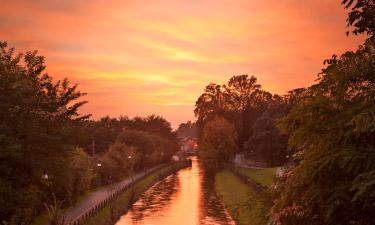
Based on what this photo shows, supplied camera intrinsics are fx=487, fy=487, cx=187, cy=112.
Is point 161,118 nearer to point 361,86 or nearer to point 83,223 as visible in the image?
point 83,223

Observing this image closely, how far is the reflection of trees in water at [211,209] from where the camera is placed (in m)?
50.7

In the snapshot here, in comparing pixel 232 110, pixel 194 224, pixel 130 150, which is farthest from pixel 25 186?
pixel 232 110

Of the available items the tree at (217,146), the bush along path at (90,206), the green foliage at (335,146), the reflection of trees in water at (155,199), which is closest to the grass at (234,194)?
the reflection of trees in water at (155,199)

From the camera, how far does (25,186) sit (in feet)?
115

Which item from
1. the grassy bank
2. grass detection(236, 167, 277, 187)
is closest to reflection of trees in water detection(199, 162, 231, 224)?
grass detection(236, 167, 277, 187)

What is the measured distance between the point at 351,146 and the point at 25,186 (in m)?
27.4

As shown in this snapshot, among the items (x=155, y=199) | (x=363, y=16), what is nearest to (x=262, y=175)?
(x=155, y=199)

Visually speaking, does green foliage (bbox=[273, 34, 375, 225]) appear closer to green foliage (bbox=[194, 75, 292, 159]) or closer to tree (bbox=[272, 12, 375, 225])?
tree (bbox=[272, 12, 375, 225])

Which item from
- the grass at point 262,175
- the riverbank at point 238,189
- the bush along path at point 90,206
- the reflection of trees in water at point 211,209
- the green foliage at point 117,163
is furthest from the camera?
the green foliage at point 117,163

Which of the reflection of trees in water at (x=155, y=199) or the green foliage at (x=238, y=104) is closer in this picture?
the reflection of trees in water at (x=155, y=199)

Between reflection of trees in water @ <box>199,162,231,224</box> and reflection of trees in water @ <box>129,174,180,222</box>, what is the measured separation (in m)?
4.85

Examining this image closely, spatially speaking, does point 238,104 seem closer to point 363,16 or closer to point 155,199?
point 155,199

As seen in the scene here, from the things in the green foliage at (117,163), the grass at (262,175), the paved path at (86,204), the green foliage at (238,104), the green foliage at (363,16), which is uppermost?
the green foliage at (238,104)

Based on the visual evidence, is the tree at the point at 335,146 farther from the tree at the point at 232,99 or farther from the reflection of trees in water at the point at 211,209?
the tree at the point at 232,99
